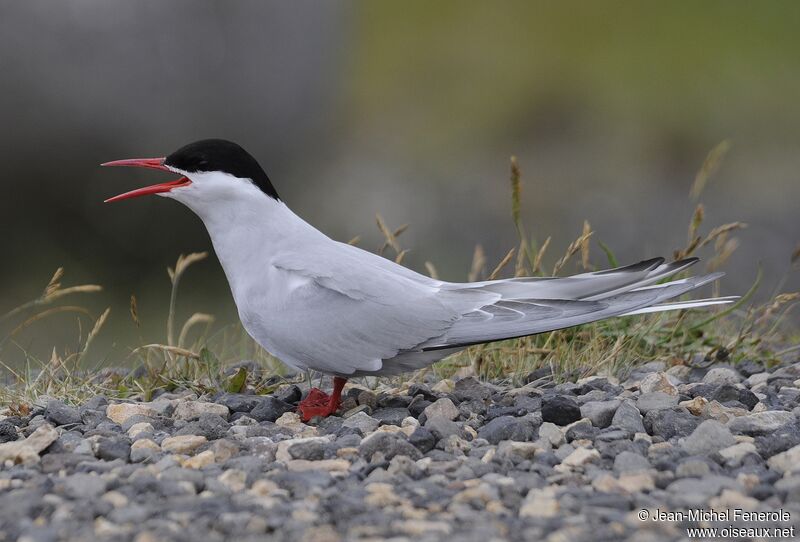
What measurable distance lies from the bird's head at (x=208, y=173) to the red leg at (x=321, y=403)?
0.69 meters

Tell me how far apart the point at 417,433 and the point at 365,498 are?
1.55 feet

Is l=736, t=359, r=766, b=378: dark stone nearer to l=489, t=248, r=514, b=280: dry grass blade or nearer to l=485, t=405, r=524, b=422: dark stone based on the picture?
l=489, t=248, r=514, b=280: dry grass blade

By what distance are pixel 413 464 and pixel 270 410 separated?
74 centimetres

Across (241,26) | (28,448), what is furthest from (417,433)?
(241,26)

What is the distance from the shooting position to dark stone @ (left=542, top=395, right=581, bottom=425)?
9.46ft

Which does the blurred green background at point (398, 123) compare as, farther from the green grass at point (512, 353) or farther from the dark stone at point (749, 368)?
the dark stone at point (749, 368)

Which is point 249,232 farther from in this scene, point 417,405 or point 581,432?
point 581,432

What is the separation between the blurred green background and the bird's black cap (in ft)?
7.02

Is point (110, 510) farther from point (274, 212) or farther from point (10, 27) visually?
point (10, 27)

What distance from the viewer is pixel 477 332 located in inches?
122

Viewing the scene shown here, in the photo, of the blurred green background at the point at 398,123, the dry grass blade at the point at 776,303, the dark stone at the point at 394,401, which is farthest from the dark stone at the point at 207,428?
the blurred green background at the point at 398,123

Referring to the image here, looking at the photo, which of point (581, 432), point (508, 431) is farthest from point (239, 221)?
point (581, 432)

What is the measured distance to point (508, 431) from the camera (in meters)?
2.79

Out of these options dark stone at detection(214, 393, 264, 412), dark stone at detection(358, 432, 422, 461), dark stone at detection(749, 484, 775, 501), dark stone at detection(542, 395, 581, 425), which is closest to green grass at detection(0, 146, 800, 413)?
dark stone at detection(214, 393, 264, 412)
